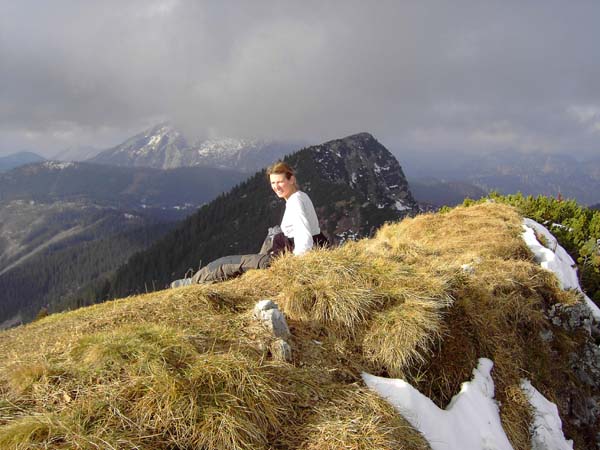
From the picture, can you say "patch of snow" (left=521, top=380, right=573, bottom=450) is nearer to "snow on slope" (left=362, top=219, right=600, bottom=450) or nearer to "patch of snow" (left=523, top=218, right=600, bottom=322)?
"snow on slope" (left=362, top=219, right=600, bottom=450)

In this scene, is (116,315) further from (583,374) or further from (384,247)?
(583,374)

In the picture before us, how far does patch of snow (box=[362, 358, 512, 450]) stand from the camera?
4008 millimetres

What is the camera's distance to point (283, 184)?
8.18 metres

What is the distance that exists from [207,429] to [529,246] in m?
10.7

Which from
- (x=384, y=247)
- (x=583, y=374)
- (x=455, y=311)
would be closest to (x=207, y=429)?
(x=455, y=311)

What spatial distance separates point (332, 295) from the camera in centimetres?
547

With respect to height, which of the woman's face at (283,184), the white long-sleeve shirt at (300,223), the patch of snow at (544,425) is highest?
the woman's face at (283,184)

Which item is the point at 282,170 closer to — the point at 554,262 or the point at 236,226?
the point at 554,262

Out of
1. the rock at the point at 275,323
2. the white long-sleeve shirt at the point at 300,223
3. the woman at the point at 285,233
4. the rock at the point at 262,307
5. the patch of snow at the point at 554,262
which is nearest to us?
the rock at the point at 275,323

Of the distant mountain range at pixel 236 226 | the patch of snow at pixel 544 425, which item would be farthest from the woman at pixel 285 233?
the distant mountain range at pixel 236 226

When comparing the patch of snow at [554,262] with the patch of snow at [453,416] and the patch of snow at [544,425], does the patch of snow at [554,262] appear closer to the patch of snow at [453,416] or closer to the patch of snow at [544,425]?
the patch of snow at [544,425]

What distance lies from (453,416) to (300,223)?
4456 mm

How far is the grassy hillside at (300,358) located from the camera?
10.0 ft

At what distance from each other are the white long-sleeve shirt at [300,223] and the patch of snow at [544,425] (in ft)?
14.4
